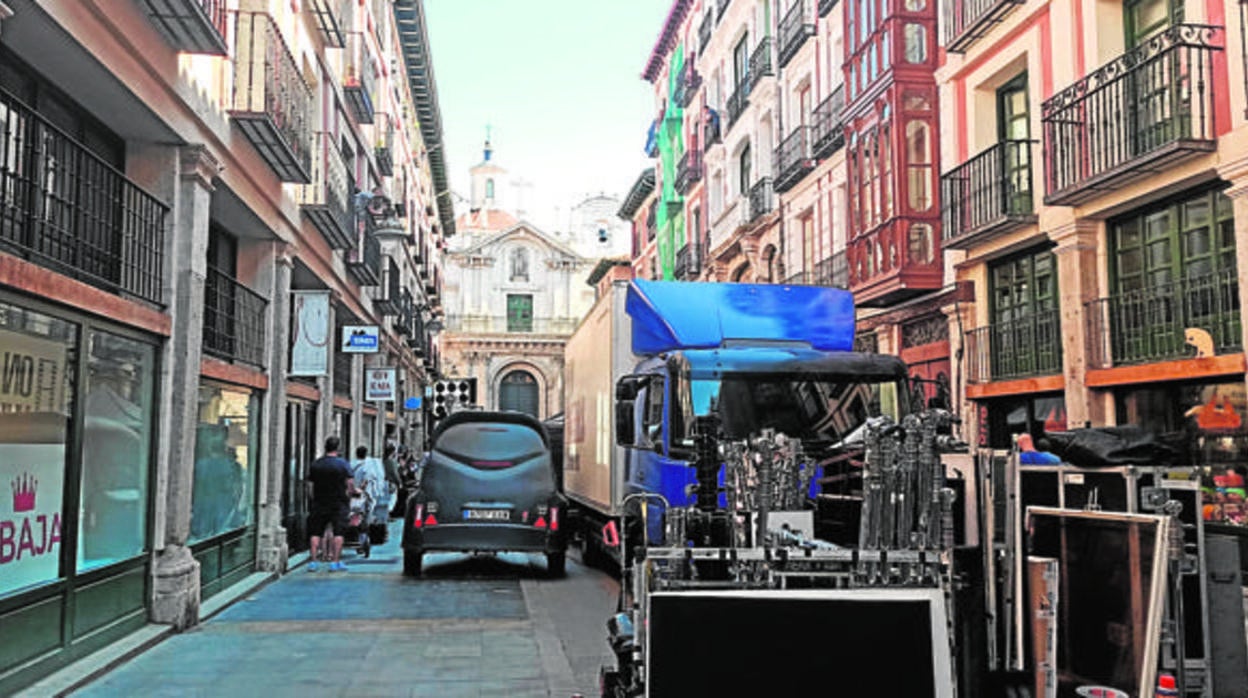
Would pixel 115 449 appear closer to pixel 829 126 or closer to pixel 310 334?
pixel 310 334

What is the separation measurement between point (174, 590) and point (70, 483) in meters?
2.12

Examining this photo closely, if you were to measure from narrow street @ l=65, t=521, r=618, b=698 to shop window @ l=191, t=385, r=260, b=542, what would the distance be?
0.92 m

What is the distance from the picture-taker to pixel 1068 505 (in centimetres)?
516

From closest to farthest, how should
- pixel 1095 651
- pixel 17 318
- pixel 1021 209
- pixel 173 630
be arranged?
pixel 1095 651, pixel 17 318, pixel 173 630, pixel 1021 209

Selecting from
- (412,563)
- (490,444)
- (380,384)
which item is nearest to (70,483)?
(412,563)

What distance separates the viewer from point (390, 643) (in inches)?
345

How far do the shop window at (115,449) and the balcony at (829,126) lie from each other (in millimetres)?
15454

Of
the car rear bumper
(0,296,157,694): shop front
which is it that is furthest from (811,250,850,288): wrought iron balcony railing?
(0,296,157,694): shop front

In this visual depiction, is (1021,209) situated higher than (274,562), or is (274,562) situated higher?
(1021,209)

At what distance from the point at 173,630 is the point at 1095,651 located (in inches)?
292

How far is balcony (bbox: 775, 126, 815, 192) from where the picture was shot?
23.9m

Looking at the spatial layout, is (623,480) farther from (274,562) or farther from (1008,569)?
(1008,569)

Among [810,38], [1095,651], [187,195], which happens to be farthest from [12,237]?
[810,38]

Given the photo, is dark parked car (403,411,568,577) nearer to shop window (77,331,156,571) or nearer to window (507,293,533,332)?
shop window (77,331,156,571)
